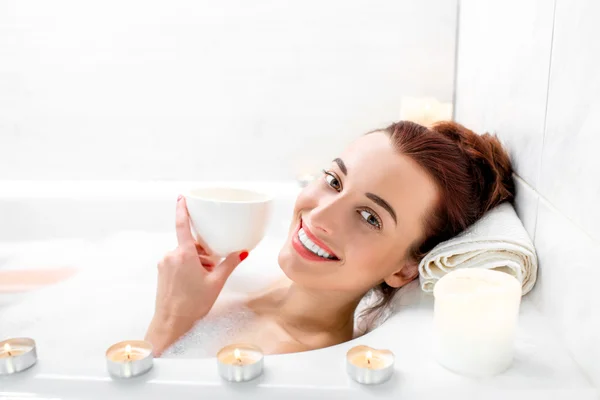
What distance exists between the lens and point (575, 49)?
0.77 m

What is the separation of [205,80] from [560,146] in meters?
1.55

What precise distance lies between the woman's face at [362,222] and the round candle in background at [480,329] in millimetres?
224

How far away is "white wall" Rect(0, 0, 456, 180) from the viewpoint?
2.07 meters

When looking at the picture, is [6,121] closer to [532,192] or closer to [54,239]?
[54,239]

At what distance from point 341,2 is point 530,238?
4.46 feet

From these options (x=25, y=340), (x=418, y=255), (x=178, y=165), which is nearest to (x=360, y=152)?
(x=418, y=255)

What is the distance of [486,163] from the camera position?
1054 mm

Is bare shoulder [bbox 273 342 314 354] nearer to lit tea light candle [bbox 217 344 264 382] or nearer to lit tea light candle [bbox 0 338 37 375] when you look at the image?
lit tea light candle [bbox 217 344 264 382]

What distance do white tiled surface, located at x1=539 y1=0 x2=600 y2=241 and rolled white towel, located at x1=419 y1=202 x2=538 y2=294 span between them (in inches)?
3.5

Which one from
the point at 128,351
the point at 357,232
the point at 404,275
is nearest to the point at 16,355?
the point at 128,351

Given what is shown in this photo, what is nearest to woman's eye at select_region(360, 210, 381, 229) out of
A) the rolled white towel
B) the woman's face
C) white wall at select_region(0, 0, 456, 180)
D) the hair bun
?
the woman's face

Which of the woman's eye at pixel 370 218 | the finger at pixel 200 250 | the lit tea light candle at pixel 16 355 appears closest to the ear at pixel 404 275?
the woman's eye at pixel 370 218

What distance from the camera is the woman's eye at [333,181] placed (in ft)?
3.27

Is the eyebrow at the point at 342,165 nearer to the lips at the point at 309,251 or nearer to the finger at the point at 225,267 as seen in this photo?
the lips at the point at 309,251
